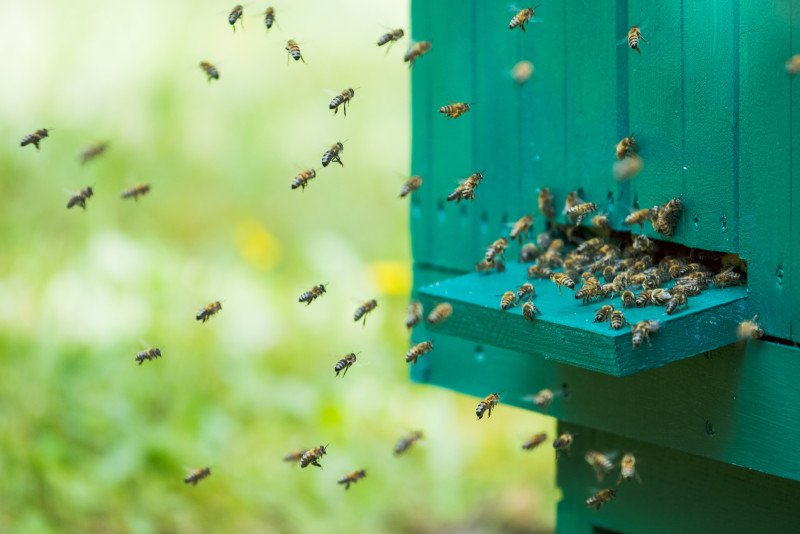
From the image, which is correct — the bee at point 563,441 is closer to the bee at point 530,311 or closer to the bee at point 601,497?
the bee at point 601,497

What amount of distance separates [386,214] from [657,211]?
6960 mm

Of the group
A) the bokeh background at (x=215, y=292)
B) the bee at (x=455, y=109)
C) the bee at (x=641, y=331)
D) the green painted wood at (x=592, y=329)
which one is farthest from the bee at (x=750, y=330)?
the bokeh background at (x=215, y=292)

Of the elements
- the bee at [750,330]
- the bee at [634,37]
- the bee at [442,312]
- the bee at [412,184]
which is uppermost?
Result: the bee at [634,37]

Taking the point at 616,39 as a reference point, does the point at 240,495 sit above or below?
below

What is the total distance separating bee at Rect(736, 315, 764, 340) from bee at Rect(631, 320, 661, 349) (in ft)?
1.11

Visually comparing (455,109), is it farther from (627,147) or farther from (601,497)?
(601,497)

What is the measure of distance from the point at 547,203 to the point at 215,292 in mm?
4523

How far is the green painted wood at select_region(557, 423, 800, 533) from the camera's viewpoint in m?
4.00

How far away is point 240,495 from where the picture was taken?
689 cm

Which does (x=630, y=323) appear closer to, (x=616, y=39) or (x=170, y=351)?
(x=616, y=39)

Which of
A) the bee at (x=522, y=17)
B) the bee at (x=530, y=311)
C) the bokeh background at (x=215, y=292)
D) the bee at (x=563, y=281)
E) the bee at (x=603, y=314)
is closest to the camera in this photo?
the bee at (x=603, y=314)

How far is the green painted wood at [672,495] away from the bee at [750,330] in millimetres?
625

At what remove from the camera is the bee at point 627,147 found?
391 cm

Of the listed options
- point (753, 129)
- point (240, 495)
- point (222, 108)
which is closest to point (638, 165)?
point (753, 129)
